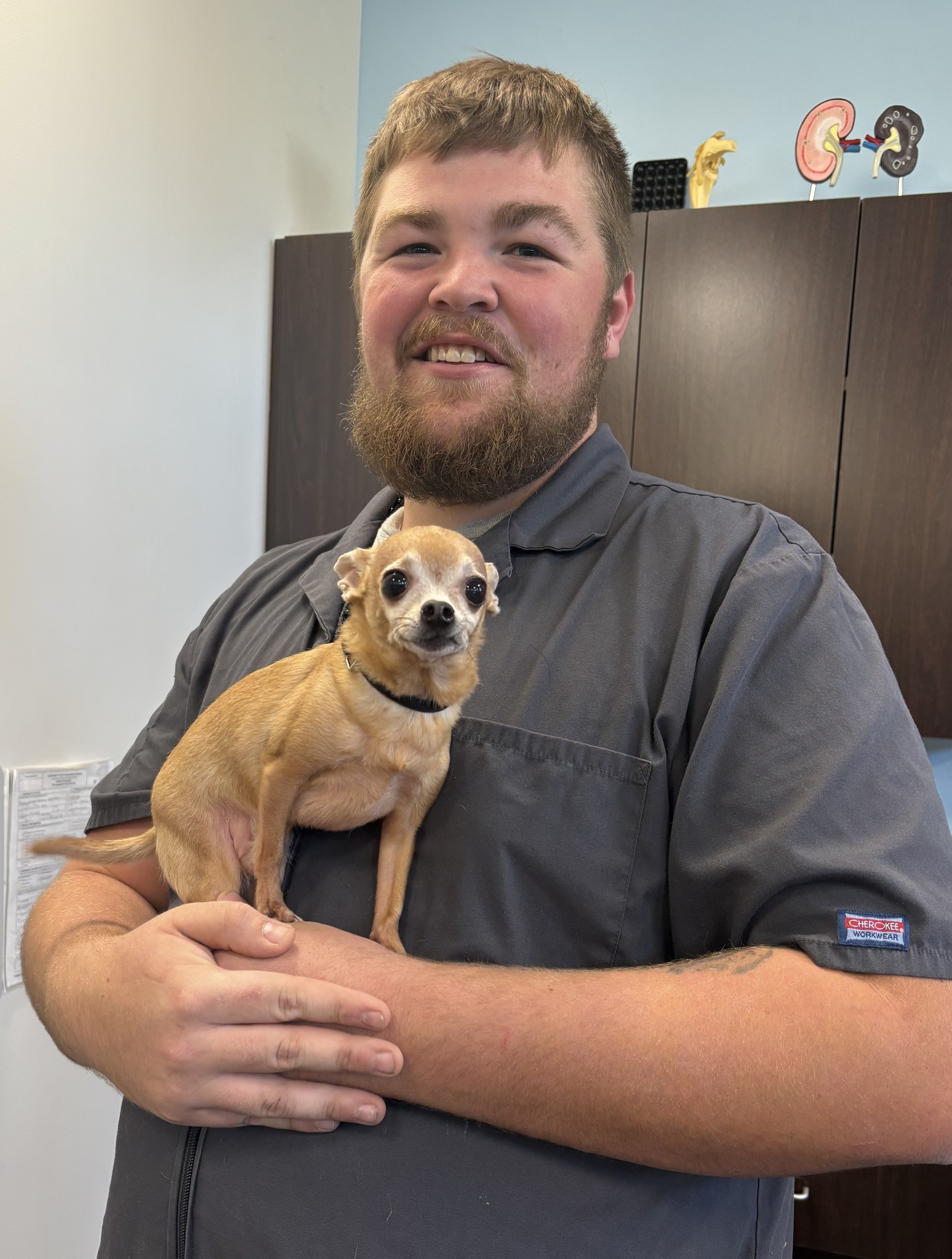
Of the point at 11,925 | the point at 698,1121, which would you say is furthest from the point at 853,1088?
the point at 11,925

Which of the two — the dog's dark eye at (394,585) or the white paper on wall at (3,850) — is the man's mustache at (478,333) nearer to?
the dog's dark eye at (394,585)

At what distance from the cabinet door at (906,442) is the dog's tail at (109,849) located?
2.19 meters

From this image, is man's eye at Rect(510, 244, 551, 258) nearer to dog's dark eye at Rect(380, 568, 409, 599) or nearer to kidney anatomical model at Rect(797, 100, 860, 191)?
dog's dark eye at Rect(380, 568, 409, 599)

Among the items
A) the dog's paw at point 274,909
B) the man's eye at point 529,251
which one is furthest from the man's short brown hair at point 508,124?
the dog's paw at point 274,909

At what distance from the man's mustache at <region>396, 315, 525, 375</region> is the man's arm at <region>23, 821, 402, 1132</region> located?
2.36 ft

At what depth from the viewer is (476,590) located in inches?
36.3

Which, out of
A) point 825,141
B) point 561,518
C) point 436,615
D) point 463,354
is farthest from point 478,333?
point 825,141

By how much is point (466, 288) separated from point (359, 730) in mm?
583

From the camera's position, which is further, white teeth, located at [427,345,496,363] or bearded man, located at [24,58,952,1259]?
white teeth, located at [427,345,496,363]

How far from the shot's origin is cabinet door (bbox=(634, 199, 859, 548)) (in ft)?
8.95

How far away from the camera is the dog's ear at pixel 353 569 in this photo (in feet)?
3.18

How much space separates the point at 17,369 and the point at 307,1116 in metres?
1.76

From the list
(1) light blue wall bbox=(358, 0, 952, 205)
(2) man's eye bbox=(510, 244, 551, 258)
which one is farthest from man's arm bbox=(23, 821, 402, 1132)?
(1) light blue wall bbox=(358, 0, 952, 205)

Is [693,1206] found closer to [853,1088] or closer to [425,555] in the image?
[853,1088]
